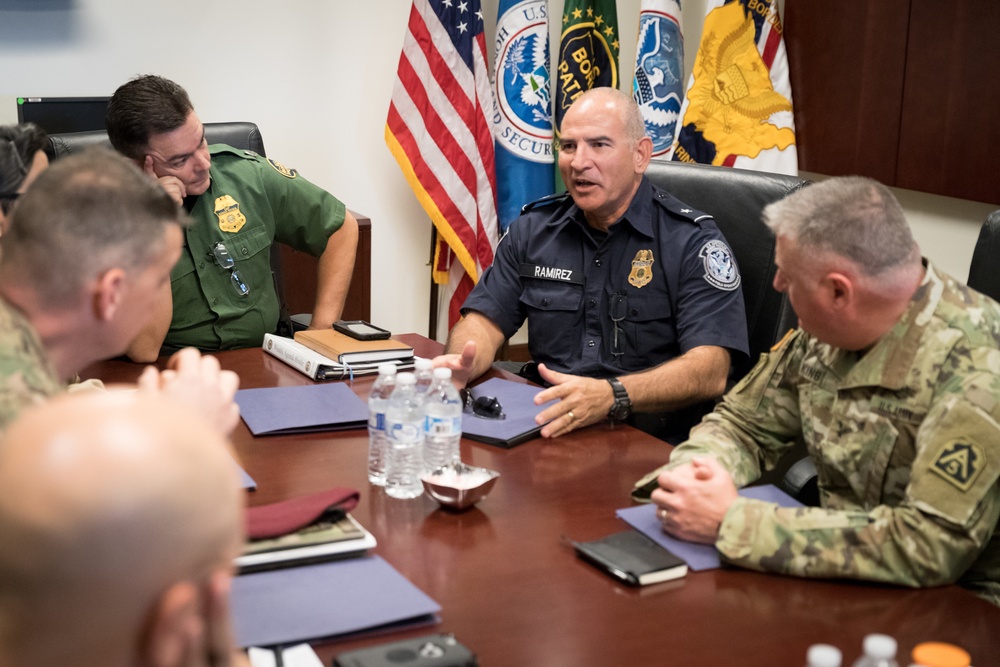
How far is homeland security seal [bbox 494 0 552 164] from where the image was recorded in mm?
4133

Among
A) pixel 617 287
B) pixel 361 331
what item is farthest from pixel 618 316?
pixel 361 331

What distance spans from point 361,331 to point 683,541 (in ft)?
3.82

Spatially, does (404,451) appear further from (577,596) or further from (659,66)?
(659,66)

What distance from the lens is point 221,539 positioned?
636mm

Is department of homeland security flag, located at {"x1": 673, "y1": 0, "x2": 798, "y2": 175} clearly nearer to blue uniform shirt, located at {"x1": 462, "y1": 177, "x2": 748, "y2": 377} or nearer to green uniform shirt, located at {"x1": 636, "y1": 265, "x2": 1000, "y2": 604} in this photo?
blue uniform shirt, located at {"x1": 462, "y1": 177, "x2": 748, "y2": 377}

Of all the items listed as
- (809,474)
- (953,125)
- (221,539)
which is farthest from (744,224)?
(221,539)

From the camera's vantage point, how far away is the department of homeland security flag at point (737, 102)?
401 centimetres

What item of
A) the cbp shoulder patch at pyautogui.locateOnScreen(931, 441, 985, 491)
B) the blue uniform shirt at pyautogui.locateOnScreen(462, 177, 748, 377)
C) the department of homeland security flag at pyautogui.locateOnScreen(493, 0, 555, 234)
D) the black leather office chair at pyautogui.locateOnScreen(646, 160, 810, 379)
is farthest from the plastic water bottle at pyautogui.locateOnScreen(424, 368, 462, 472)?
the department of homeland security flag at pyautogui.locateOnScreen(493, 0, 555, 234)

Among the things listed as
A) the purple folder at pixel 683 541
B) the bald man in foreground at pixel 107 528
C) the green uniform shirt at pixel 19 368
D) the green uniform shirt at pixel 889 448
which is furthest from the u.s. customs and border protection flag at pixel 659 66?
the bald man in foreground at pixel 107 528

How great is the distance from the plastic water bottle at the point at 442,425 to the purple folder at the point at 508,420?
12cm

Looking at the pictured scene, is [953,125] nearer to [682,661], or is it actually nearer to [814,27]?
[814,27]

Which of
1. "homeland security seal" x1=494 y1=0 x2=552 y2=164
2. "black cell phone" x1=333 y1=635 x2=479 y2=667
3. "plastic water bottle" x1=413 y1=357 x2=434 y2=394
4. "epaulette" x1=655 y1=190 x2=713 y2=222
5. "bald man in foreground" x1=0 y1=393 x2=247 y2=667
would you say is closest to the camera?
"bald man in foreground" x1=0 y1=393 x2=247 y2=667

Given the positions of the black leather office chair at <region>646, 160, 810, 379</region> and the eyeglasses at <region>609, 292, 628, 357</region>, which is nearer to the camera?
the black leather office chair at <region>646, 160, 810, 379</region>

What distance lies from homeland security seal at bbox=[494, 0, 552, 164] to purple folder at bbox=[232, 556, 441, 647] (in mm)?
3019
